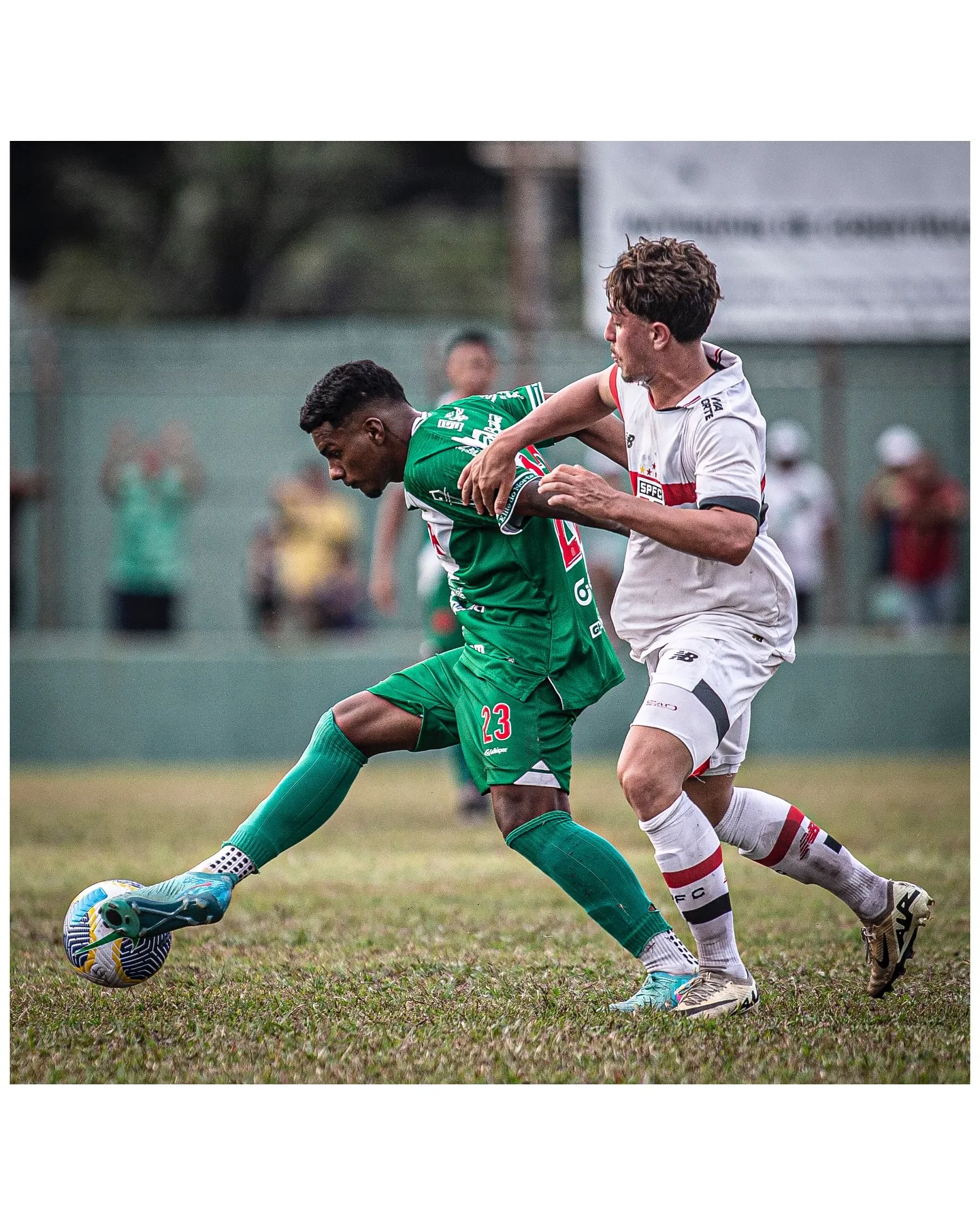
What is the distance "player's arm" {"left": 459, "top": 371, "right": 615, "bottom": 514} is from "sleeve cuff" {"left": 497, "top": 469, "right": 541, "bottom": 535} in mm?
17

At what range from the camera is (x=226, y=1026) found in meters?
4.08

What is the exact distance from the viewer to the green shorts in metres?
4.11

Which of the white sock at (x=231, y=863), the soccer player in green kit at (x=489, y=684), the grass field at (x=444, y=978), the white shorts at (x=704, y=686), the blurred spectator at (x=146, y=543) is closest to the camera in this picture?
the grass field at (x=444, y=978)

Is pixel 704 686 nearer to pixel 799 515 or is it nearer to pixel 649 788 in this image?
pixel 649 788

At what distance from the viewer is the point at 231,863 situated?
4.24m

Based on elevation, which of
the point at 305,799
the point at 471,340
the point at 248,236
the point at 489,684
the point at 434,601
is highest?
the point at 248,236

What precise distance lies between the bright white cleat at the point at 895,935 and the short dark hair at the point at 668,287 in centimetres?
171

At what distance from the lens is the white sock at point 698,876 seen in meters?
4.01

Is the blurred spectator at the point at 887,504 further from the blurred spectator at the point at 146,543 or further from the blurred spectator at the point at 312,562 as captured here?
the blurred spectator at the point at 146,543

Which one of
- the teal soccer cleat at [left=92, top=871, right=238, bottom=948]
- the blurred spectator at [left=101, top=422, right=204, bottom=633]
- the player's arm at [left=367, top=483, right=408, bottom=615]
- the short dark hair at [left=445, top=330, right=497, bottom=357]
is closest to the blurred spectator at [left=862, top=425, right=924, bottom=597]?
the blurred spectator at [left=101, top=422, right=204, bottom=633]

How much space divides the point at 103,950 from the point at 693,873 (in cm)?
158

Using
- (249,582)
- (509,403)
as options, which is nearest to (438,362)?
(249,582)

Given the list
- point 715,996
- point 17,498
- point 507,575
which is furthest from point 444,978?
point 17,498

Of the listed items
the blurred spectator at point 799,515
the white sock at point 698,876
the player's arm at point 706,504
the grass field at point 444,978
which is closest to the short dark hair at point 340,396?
the player's arm at point 706,504
